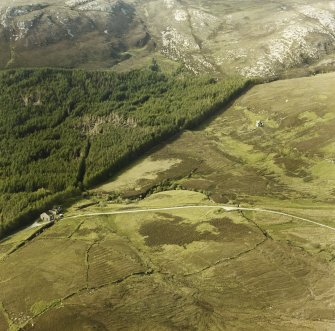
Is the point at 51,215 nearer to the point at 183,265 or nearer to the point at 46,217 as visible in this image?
the point at 46,217

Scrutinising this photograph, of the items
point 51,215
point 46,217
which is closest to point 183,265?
point 51,215

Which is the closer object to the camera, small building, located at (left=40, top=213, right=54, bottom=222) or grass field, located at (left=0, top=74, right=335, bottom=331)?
grass field, located at (left=0, top=74, right=335, bottom=331)

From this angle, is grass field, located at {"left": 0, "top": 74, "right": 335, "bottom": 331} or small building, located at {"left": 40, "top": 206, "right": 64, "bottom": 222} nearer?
grass field, located at {"left": 0, "top": 74, "right": 335, "bottom": 331}

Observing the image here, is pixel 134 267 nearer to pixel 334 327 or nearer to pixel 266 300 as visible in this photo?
pixel 266 300

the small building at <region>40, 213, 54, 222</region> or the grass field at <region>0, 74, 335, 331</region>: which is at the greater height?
the small building at <region>40, 213, 54, 222</region>

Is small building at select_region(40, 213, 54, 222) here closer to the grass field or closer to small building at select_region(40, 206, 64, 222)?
small building at select_region(40, 206, 64, 222)

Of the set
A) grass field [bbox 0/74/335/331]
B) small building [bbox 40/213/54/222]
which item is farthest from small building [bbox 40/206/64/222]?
grass field [bbox 0/74/335/331]

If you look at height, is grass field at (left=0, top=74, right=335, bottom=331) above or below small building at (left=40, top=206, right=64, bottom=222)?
below

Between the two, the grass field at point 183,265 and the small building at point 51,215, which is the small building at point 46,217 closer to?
the small building at point 51,215
